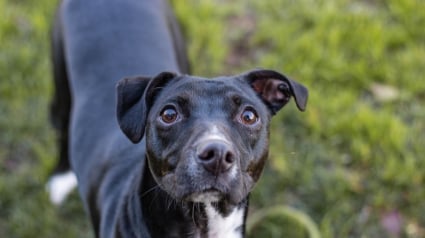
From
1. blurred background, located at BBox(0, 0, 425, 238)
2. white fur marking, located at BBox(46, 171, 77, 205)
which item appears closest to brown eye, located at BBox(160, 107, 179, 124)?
blurred background, located at BBox(0, 0, 425, 238)

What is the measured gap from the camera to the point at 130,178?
3.57 m

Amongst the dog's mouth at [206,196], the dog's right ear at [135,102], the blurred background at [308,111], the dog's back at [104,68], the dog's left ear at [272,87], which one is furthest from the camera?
the blurred background at [308,111]

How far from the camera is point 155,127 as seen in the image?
3018mm

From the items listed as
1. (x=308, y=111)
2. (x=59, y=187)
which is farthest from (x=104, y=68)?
(x=308, y=111)

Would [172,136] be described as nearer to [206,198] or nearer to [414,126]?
[206,198]

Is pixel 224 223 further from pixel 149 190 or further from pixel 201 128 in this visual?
pixel 201 128

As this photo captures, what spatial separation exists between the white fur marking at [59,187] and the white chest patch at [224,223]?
185cm

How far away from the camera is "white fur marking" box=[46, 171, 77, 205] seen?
15.5 ft

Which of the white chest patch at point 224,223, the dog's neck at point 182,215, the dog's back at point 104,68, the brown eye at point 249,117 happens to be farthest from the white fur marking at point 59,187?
the brown eye at point 249,117

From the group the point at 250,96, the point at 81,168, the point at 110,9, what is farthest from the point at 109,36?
the point at 250,96

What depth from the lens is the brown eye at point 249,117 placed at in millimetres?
3027

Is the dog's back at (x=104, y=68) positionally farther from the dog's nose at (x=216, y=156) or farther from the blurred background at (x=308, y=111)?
the dog's nose at (x=216, y=156)

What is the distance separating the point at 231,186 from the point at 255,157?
0.29 metres

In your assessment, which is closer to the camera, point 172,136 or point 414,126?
point 172,136
